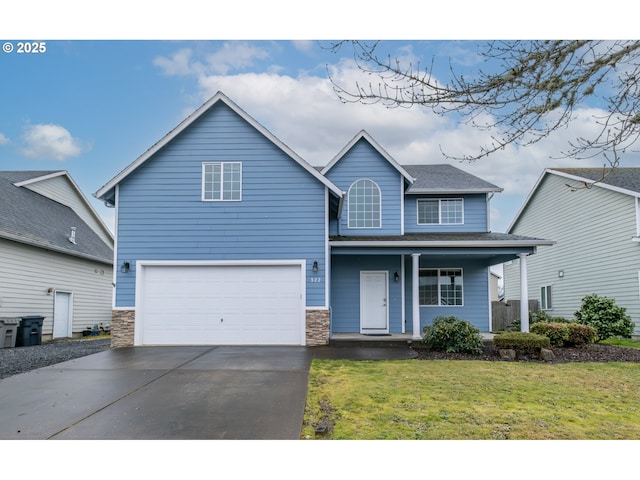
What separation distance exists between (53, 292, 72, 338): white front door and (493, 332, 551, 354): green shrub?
15.1 metres

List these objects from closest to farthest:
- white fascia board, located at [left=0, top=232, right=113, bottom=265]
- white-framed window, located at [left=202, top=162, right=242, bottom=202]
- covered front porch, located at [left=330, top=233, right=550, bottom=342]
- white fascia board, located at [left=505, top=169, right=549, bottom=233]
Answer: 1. white-framed window, located at [left=202, top=162, right=242, bottom=202]
2. covered front porch, located at [left=330, top=233, right=550, bottom=342]
3. white fascia board, located at [left=0, top=232, right=113, bottom=265]
4. white fascia board, located at [left=505, top=169, right=549, bottom=233]

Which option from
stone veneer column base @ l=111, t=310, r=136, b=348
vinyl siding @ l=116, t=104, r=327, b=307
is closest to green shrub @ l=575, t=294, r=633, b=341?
vinyl siding @ l=116, t=104, r=327, b=307

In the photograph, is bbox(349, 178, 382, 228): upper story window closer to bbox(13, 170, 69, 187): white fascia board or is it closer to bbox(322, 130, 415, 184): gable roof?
bbox(322, 130, 415, 184): gable roof

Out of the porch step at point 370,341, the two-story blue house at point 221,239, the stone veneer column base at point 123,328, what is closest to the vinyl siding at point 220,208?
the two-story blue house at point 221,239

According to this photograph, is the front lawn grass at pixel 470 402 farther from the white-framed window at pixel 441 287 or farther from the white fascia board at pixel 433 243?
the white-framed window at pixel 441 287

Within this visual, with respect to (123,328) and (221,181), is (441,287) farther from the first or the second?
(123,328)

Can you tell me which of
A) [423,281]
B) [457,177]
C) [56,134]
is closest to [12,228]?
[56,134]

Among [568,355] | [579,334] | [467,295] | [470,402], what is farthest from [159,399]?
[467,295]

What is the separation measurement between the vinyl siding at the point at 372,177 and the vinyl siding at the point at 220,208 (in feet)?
9.34

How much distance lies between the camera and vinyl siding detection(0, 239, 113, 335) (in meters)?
14.7

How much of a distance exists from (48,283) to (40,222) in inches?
92.2

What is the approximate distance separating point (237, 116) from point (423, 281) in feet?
25.7

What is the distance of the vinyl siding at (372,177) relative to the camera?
49.1 feet

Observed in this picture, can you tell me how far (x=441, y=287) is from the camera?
1559cm
